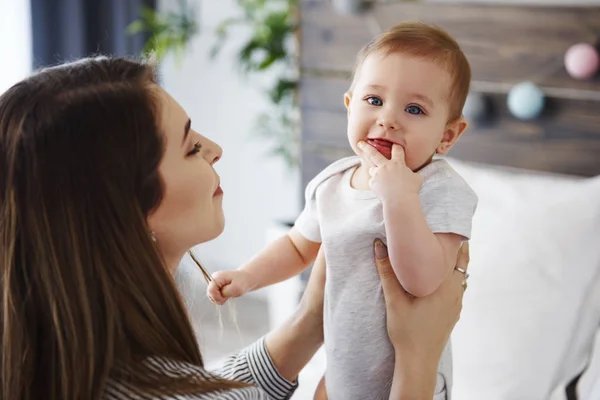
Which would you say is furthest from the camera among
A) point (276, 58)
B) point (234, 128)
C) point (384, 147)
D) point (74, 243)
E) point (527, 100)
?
point (234, 128)

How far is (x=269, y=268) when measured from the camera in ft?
4.94

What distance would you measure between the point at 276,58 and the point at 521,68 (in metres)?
1.18

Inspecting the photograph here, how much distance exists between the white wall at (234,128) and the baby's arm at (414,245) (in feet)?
8.34

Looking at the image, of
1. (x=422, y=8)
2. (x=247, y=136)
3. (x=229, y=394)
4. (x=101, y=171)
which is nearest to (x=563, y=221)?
(x=422, y=8)

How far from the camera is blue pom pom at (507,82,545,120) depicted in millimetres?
2217

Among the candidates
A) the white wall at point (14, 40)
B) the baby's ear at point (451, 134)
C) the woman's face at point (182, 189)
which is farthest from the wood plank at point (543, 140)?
the white wall at point (14, 40)

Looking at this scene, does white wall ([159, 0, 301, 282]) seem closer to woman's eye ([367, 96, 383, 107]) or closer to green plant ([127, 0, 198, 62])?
green plant ([127, 0, 198, 62])

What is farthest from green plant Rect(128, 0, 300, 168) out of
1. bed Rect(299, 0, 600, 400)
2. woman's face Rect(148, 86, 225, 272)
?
woman's face Rect(148, 86, 225, 272)

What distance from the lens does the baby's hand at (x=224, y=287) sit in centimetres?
145

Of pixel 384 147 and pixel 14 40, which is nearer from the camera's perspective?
pixel 384 147

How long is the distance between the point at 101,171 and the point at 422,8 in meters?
1.63

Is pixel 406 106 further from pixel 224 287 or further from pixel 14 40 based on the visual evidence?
pixel 14 40

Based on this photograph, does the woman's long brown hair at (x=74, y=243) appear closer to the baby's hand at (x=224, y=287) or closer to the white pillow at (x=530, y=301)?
the baby's hand at (x=224, y=287)

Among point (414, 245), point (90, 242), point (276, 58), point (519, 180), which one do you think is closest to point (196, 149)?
point (90, 242)
